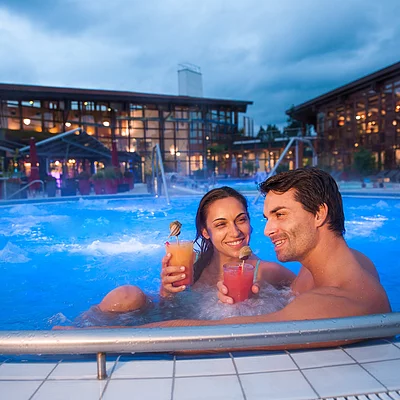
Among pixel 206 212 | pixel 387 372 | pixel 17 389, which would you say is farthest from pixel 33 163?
pixel 387 372

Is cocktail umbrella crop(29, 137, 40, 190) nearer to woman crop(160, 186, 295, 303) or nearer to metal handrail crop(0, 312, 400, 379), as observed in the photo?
woman crop(160, 186, 295, 303)

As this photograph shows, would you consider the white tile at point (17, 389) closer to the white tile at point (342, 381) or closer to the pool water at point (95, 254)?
the white tile at point (342, 381)

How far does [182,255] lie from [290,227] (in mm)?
732

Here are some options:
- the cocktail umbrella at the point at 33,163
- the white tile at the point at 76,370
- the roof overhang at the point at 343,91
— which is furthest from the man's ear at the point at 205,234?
the roof overhang at the point at 343,91

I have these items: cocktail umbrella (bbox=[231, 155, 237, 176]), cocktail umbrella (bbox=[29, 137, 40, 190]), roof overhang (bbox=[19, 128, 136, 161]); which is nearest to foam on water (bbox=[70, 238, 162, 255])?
roof overhang (bbox=[19, 128, 136, 161])

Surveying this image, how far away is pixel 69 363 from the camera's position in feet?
4.61

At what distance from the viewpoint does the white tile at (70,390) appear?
1.18m

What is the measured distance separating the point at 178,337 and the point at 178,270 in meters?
1.02

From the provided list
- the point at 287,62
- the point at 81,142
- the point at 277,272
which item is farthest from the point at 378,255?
the point at 287,62

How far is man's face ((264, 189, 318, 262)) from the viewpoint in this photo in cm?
178

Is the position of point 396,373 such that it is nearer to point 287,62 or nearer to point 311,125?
point 311,125

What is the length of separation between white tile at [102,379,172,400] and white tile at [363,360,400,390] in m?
0.70

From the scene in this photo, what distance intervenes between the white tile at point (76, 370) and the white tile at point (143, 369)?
0.13ft

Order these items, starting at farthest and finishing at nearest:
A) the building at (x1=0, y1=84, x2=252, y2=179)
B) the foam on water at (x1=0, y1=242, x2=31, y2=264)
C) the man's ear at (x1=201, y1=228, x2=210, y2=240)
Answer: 1. the building at (x1=0, y1=84, x2=252, y2=179)
2. the foam on water at (x1=0, y1=242, x2=31, y2=264)
3. the man's ear at (x1=201, y1=228, x2=210, y2=240)
